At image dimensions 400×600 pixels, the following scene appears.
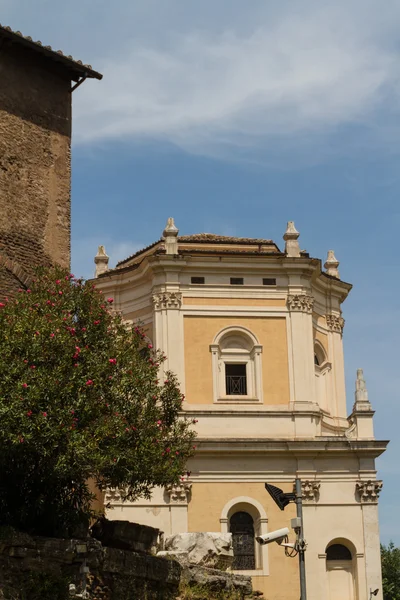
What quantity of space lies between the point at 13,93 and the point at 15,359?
8.80 metres

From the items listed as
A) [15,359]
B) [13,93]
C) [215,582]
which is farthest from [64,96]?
[215,582]

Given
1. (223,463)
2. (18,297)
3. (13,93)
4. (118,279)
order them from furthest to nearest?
(118,279), (223,463), (13,93), (18,297)

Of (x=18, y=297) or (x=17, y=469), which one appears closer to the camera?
(x=17, y=469)

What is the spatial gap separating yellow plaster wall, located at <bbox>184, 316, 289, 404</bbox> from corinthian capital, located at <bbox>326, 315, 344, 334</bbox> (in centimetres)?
367

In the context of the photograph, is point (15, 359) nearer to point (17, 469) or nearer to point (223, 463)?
point (17, 469)

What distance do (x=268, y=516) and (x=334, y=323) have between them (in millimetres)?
10372

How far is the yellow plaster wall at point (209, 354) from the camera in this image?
49.6 meters

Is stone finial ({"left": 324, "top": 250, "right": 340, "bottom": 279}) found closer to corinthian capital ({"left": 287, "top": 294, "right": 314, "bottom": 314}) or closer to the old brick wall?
corinthian capital ({"left": 287, "top": 294, "right": 314, "bottom": 314})

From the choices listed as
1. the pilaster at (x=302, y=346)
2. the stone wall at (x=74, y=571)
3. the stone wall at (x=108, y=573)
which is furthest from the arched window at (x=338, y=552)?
the stone wall at (x=74, y=571)

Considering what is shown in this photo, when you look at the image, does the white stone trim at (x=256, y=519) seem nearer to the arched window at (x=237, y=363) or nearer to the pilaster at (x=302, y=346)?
the arched window at (x=237, y=363)

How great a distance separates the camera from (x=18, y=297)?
2317 cm

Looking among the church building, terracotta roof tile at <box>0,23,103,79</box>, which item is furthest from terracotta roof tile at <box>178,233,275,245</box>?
terracotta roof tile at <box>0,23,103,79</box>

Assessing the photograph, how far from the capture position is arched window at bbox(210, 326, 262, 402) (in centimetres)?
4994

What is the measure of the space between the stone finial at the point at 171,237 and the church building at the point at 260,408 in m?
0.04
